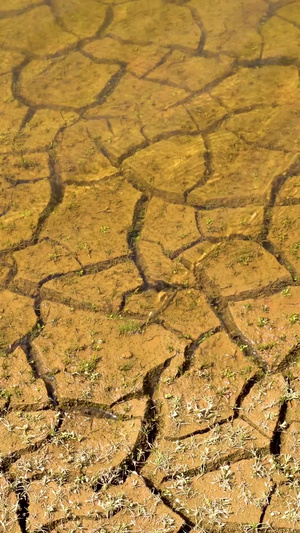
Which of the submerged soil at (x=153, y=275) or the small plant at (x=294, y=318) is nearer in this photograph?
the submerged soil at (x=153, y=275)

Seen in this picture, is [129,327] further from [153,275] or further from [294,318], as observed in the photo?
[294,318]

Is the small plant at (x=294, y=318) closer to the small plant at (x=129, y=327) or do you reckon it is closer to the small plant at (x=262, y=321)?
the small plant at (x=262, y=321)

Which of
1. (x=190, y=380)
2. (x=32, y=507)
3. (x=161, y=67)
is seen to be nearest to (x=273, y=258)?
(x=190, y=380)

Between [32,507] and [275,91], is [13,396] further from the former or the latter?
[275,91]

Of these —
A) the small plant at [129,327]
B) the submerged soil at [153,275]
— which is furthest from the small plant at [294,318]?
the small plant at [129,327]

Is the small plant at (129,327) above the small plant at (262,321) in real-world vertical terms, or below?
above

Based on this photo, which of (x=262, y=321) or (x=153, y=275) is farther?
(x=153, y=275)

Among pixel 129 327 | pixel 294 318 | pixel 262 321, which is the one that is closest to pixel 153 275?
pixel 129 327

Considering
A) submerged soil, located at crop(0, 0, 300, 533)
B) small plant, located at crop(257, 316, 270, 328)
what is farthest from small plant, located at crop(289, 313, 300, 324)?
small plant, located at crop(257, 316, 270, 328)
